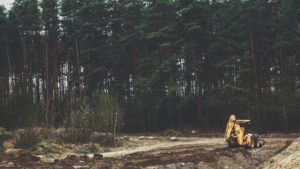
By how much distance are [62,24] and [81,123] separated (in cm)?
3228

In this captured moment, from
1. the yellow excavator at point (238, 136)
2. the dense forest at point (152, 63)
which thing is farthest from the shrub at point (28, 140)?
the yellow excavator at point (238, 136)

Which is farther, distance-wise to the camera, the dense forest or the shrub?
the dense forest

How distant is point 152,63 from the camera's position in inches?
1993

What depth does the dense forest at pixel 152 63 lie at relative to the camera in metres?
39.8

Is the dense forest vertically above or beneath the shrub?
above

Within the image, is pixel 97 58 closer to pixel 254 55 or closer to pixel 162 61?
pixel 162 61

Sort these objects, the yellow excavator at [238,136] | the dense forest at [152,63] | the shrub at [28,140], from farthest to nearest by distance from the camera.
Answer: the dense forest at [152,63] → the shrub at [28,140] → the yellow excavator at [238,136]

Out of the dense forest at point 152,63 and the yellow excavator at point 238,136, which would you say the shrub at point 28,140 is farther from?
the yellow excavator at point 238,136

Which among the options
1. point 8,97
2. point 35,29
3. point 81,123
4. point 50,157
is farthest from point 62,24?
point 50,157

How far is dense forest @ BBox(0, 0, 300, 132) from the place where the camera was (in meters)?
39.8

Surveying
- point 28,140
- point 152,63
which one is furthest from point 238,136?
point 152,63

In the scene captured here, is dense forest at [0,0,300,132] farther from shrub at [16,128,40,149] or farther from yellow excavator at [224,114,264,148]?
yellow excavator at [224,114,264,148]

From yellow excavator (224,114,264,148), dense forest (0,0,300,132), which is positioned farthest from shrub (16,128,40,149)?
yellow excavator (224,114,264,148)

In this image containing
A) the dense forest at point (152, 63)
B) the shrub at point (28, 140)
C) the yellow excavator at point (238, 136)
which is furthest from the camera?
the dense forest at point (152, 63)
